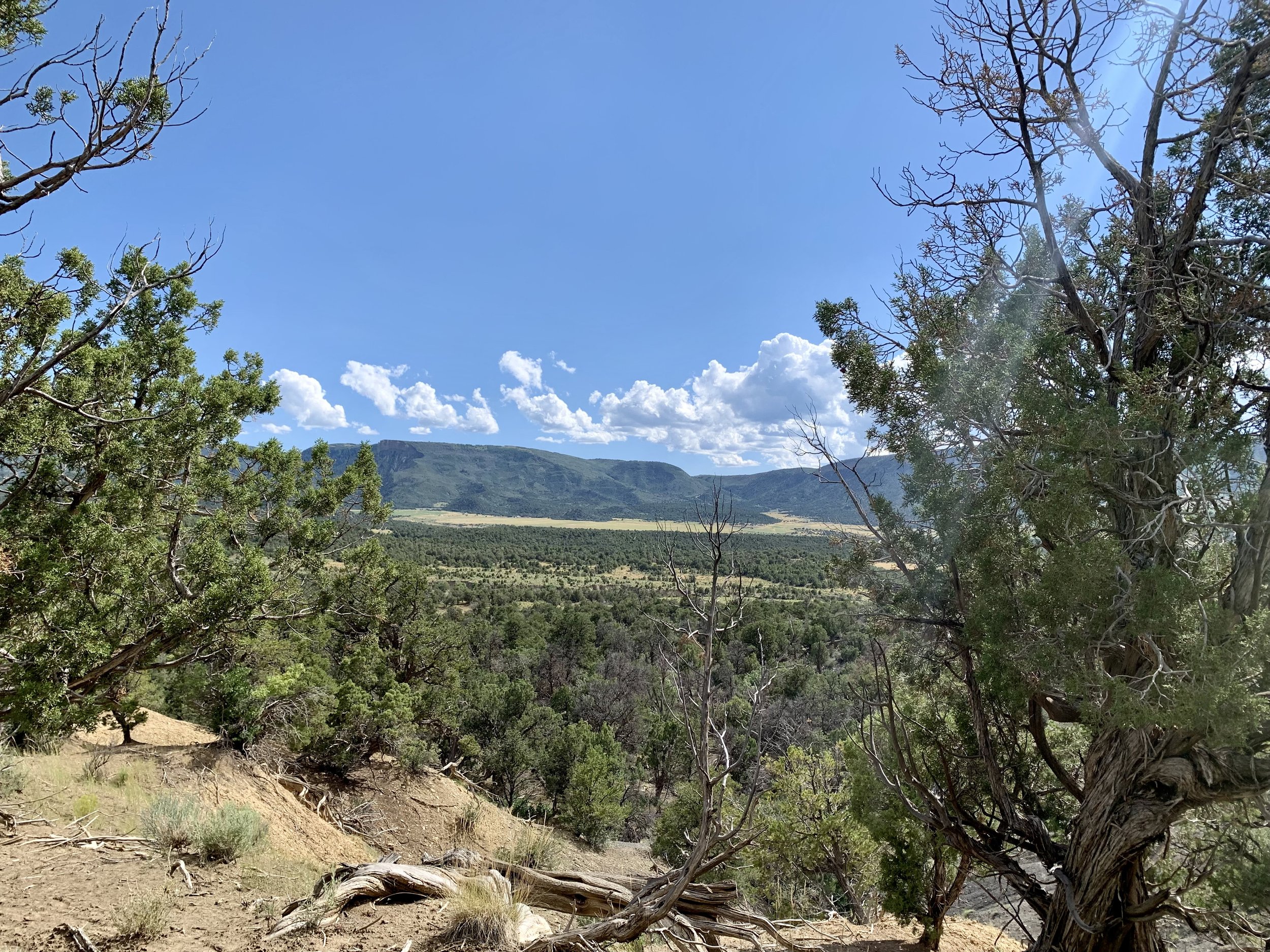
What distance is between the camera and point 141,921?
4.09 meters

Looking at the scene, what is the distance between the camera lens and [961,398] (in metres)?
5.60

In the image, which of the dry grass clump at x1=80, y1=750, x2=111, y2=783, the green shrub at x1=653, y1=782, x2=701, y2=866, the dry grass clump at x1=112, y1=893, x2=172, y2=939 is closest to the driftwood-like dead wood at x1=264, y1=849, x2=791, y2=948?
the dry grass clump at x1=112, y1=893, x2=172, y2=939

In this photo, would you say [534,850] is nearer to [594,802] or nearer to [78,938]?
[78,938]

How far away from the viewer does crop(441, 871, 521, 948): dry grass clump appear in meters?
4.15

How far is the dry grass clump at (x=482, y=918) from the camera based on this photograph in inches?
163

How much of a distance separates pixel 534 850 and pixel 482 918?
9.54 ft

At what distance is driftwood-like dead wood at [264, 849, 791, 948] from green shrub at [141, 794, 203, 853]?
1.83 metres

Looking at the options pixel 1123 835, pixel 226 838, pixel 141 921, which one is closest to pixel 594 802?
pixel 226 838

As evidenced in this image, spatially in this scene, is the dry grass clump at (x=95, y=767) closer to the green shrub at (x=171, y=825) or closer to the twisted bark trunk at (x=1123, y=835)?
the green shrub at (x=171, y=825)

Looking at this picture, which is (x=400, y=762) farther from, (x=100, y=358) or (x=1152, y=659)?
(x=1152, y=659)

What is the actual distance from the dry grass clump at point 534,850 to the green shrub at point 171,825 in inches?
128

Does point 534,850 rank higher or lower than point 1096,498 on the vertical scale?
lower

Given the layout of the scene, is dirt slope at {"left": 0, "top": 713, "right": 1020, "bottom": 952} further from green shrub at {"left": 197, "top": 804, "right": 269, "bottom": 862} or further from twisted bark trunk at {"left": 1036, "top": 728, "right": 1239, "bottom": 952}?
twisted bark trunk at {"left": 1036, "top": 728, "right": 1239, "bottom": 952}

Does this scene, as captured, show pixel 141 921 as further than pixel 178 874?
No
